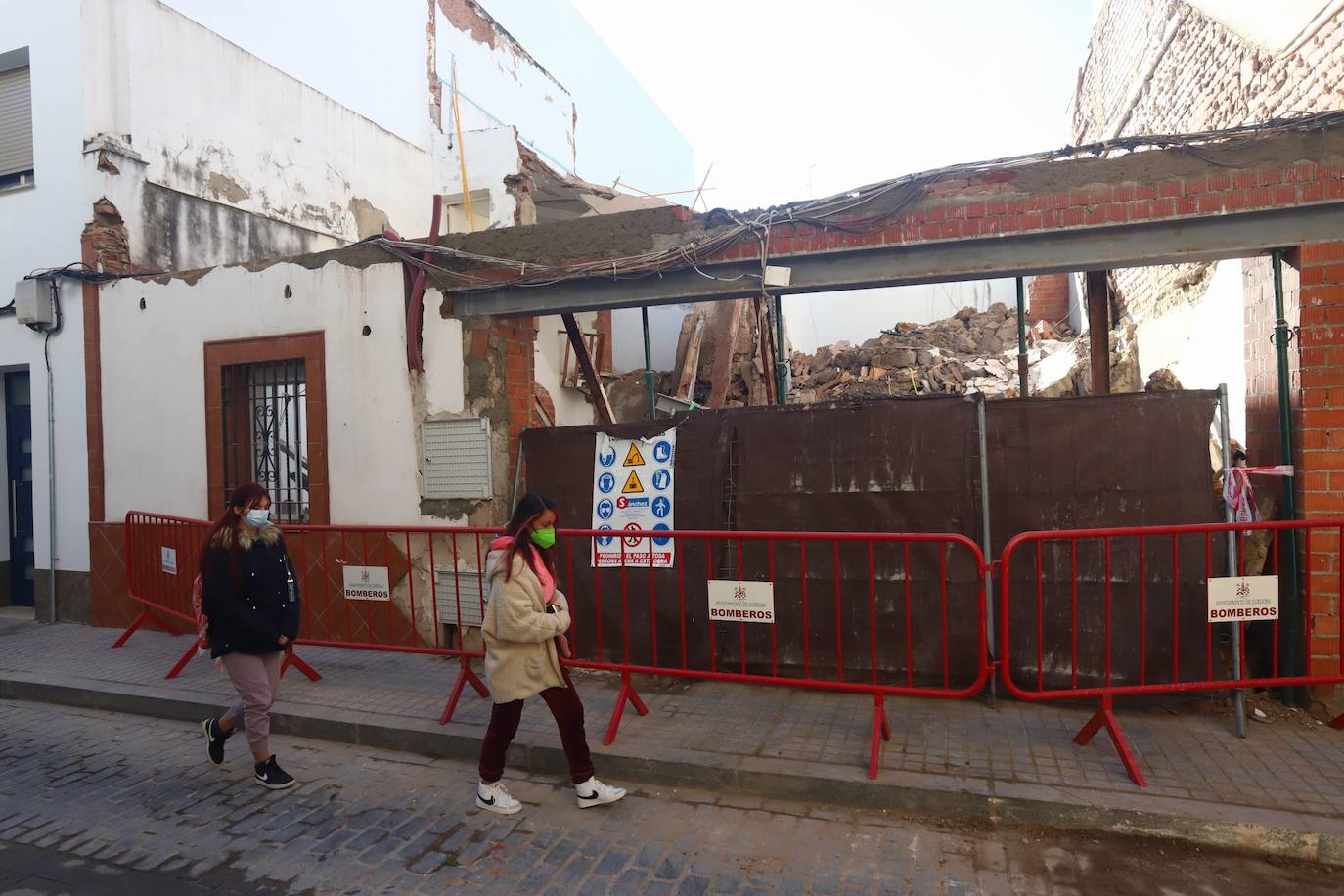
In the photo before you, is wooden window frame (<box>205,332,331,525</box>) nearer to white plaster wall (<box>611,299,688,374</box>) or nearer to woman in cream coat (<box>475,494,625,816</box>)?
woman in cream coat (<box>475,494,625,816</box>)

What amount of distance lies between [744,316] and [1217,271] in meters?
5.64

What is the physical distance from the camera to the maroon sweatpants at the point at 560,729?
4.31 m

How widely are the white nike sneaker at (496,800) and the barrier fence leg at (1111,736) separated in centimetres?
319

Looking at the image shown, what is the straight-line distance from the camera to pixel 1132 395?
5289 millimetres

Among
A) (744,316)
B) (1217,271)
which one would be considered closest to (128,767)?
(744,316)

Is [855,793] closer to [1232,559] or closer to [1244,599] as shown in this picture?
[1244,599]

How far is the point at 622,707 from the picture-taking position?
5.11 metres

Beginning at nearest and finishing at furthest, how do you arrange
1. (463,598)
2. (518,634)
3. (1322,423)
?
(518,634) → (1322,423) → (463,598)

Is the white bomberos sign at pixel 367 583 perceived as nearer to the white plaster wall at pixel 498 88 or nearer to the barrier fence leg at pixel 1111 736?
the barrier fence leg at pixel 1111 736

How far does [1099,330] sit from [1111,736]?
10.6ft

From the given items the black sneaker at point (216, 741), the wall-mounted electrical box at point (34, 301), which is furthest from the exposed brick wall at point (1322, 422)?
the wall-mounted electrical box at point (34, 301)

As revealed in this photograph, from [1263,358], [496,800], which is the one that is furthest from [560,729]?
[1263,358]

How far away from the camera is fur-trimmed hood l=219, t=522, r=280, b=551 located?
4.81 meters

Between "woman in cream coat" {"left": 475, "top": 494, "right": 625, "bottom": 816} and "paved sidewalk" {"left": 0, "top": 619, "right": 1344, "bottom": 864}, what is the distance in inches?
22.2
